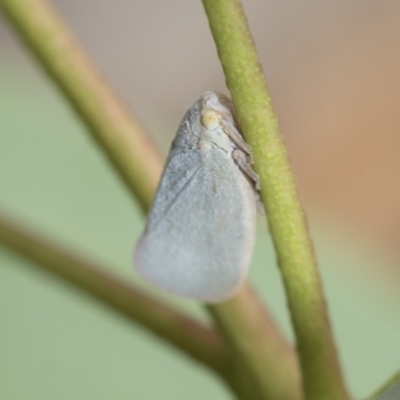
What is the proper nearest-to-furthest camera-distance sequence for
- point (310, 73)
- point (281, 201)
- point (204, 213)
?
point (281, 201), point (204, 213), point (310, 73)

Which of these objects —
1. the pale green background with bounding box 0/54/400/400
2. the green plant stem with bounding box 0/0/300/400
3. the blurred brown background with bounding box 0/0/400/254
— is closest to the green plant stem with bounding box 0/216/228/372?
the green plant stem with bounding box 0/0/300/400

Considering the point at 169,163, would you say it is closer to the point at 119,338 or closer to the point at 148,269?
the point at 148,269

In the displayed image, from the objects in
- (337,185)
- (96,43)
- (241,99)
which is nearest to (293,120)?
(337,185)

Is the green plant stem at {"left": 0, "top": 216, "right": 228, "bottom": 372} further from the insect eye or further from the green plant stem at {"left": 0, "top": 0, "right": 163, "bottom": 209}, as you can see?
the insect eye

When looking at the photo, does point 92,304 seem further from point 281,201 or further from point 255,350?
point 281,201

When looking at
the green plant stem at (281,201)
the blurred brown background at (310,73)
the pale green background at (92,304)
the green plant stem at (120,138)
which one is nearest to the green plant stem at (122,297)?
the green plant stem at (120,138)

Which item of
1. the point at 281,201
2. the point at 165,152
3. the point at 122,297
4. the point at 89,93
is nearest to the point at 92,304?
the point at 165,152
